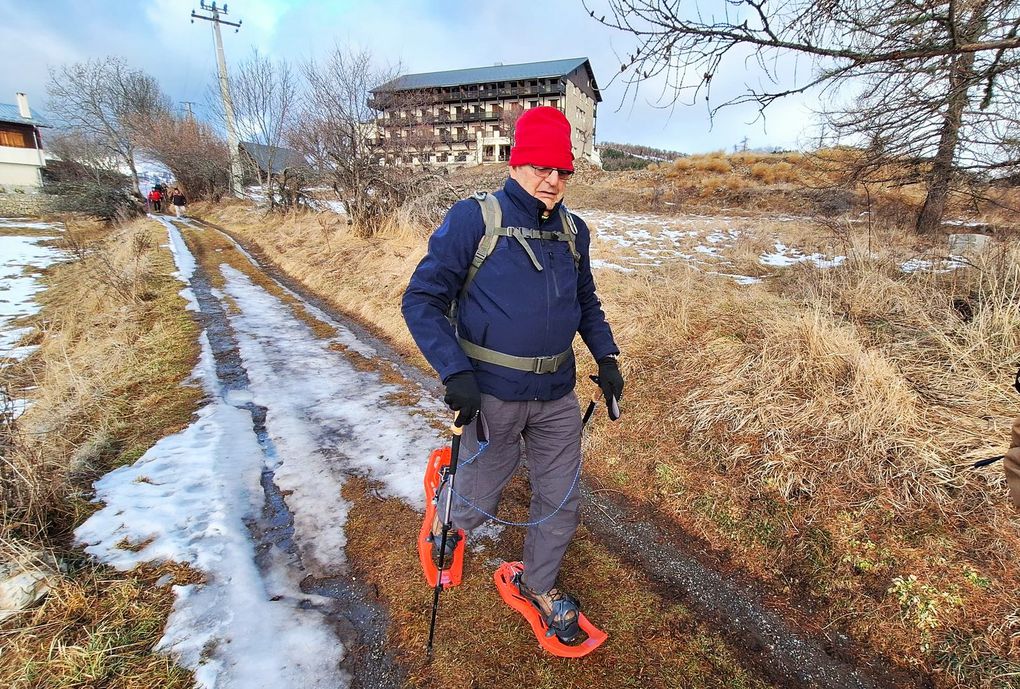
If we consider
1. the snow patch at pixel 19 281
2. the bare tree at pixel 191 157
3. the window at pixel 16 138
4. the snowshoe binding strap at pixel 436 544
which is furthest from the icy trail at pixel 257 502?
the window at pixel 16 138

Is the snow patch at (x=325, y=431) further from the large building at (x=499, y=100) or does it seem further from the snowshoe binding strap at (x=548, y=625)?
the large building at (x=499, y=100)

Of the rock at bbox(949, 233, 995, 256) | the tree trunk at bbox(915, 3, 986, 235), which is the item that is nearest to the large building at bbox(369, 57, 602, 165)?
the tree trunk at bbox(915, 3, 986, 235)

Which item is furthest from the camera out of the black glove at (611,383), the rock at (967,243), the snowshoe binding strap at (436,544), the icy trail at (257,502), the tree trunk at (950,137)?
the rock at (967,243)

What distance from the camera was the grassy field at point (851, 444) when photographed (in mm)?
2371

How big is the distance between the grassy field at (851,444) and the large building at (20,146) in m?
51.2

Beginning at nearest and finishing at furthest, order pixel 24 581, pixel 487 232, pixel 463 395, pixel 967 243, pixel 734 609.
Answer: pixel 463 395, pixel 487 232, pixel 24 581, pixel 734 609, pixel 967 243

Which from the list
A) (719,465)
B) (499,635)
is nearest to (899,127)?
(719,465)

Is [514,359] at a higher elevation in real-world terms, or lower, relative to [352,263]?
higher

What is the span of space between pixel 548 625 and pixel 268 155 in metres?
25.5

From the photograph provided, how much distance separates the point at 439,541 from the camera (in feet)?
8.54

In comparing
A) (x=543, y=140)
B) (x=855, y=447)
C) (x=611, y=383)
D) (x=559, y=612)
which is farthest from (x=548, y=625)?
(x=855, y=447)

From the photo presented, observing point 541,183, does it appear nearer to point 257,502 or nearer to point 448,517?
point 448,517

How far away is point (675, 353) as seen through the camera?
475cm

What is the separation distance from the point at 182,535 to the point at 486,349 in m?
2.24
